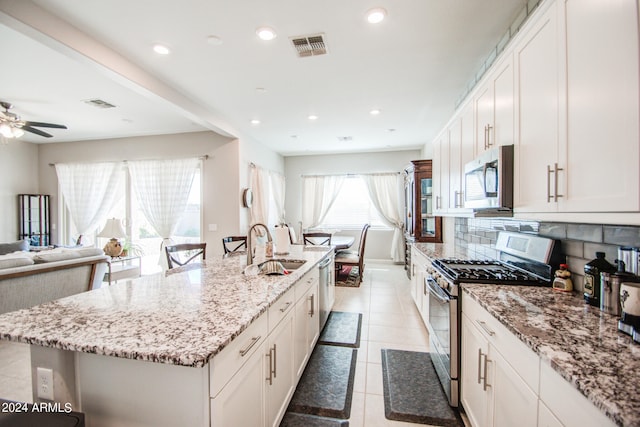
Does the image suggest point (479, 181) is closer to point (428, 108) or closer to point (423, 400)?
point (423, 400)

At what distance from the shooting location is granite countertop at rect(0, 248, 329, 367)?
3.03 feet

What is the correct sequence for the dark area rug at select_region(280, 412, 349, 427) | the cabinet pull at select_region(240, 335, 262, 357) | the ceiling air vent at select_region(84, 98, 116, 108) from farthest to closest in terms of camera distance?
the ceiling air vent at select_region(84, 98, 116, 108) → the dark area rug at select_region(280, 412, 349, 427) → the cabinet pull at select_region(240, 335, 262, 357)

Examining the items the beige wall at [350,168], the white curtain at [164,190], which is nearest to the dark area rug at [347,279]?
the beige wall at [350,168]

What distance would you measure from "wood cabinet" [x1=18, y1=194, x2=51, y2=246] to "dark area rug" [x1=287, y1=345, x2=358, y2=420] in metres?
6.27

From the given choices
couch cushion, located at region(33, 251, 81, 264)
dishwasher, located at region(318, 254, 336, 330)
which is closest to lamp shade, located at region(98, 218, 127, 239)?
couch cushion, located at region(33, 251, 81, 264)

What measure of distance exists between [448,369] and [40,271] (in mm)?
3753

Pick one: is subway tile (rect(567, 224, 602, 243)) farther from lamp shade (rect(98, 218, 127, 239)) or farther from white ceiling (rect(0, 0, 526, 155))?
lamp shade (rect(98, 218, 127, 239))

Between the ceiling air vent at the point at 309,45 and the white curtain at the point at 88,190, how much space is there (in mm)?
4861

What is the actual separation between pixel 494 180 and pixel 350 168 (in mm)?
5225

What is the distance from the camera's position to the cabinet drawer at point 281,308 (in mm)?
1473

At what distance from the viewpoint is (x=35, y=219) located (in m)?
5.50

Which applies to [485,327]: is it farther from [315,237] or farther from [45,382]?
[315,237]

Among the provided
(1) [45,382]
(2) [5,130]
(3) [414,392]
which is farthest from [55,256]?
(3) [414,392]

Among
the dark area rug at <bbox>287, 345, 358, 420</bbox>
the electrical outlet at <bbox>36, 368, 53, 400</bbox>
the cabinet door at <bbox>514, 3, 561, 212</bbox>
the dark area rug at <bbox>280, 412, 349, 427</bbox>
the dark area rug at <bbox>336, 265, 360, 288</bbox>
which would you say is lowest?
the dark area rug at <bbox>280, 412, 349, 427</bbox>
